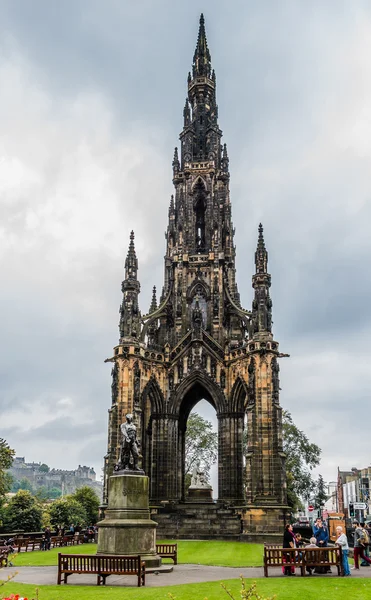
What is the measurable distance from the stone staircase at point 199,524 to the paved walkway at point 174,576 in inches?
673

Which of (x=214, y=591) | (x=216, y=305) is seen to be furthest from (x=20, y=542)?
(x=216, y=305)

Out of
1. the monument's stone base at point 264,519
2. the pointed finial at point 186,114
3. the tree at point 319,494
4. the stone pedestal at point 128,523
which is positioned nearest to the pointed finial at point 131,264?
the pointed finial at point 186,114

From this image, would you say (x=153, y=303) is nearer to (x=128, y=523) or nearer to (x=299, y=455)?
(x=299, y=455)

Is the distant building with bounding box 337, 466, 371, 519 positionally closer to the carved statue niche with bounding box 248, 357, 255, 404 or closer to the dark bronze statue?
the carved statue niche with bounding box 248, 357, 255, 404

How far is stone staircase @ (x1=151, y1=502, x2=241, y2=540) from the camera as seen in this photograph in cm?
3491

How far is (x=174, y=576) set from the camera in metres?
16.1

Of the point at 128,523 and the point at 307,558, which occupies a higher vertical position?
the point at 128,523

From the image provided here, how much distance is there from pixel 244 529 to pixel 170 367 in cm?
1245

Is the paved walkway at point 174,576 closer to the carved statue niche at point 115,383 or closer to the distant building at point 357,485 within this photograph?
the carved statue niche at point 115,383

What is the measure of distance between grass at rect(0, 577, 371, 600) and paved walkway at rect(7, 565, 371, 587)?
860 mm

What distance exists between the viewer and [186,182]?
166ft

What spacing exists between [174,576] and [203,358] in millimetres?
26610

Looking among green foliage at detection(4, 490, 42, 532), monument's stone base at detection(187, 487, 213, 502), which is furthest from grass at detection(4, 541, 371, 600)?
green foliage at detection(4, 490, 42, 532)

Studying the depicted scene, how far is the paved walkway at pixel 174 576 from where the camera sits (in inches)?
597
